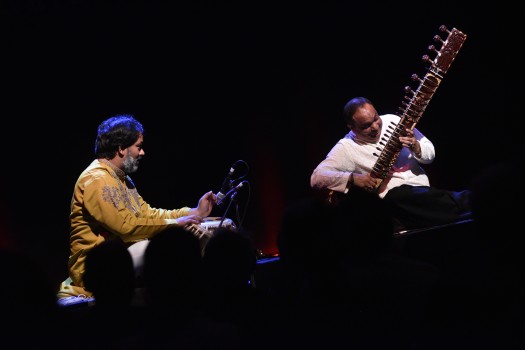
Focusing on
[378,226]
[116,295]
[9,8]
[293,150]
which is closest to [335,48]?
[293,150]

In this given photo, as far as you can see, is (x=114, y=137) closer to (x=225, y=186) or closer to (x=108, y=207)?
(x=108, y=207)

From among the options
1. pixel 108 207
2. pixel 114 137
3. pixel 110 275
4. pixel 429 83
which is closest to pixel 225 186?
pixel 114 137

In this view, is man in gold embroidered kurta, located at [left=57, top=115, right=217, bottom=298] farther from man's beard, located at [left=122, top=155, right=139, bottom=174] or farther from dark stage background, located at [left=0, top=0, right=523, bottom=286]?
dark stage background, located at [left=0, top=0, right=523, bottom=286]

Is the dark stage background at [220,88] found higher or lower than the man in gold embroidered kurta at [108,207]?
higher

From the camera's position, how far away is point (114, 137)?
4.40 meters

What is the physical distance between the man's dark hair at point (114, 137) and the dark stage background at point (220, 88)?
1187mm

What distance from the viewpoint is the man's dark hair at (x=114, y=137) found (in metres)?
4.40

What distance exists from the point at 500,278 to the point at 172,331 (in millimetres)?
968

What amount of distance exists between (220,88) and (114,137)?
1750mm

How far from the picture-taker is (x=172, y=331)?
6.41ft

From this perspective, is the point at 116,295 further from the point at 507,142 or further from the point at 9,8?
the point at 507,142

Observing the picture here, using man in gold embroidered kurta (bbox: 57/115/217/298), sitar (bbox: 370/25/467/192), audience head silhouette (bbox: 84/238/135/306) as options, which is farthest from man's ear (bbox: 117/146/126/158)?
audience head silhouette (bbox: 84/238/135/306)

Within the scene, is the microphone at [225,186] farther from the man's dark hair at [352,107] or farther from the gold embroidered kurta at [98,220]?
the man's dark hair at [352,107]

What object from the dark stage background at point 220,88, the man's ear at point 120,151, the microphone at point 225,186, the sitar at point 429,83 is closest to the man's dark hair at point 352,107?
the sitar at point 429,83
